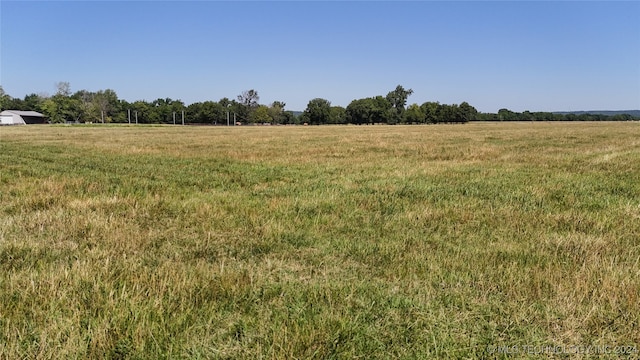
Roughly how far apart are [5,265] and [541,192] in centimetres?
936

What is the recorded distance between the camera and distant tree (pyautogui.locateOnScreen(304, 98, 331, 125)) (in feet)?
506

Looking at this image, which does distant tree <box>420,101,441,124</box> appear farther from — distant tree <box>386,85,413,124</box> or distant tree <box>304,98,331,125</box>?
distant tree <box>304,98,331,125</box>

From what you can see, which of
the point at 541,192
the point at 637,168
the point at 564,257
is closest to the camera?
the point at 564,257

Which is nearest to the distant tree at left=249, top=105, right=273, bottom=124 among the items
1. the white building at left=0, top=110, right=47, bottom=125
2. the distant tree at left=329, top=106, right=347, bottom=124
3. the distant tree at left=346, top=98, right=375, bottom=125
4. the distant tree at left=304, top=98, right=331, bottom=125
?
the distant tree at left=304, top=98, right=331, bottom=125

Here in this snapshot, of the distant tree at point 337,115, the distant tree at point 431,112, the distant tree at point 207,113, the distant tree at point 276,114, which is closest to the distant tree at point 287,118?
the distant tree at point 276,114

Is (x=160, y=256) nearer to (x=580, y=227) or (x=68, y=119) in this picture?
(x=580, y=227)

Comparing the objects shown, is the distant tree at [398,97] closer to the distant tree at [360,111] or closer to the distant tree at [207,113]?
the distant tree at [360,111]

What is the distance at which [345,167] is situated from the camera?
13.4m

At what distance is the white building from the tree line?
371cm

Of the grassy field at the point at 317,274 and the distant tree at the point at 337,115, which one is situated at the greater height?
the distant tree at the point at 337,115

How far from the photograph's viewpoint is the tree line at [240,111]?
142 meters

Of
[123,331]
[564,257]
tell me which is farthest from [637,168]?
[123,331]

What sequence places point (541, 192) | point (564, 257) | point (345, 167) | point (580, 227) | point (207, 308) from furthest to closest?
point (345, 167) → point (541, 192) → point (580, 227) → point (564, 257) → point (207, 308)

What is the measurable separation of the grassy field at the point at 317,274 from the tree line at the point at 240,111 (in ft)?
479
